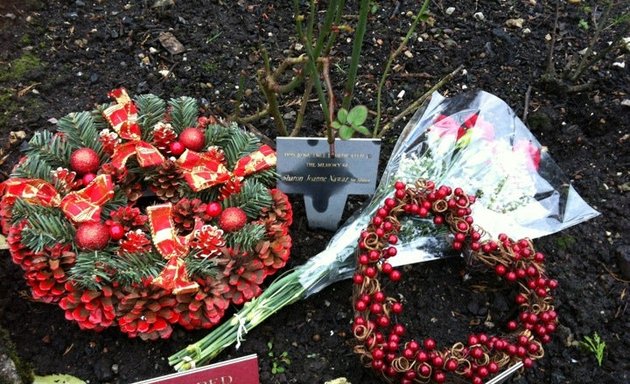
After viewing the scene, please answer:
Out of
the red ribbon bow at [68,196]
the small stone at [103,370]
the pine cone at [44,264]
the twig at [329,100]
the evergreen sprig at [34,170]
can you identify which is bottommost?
the small stone at [103,370]

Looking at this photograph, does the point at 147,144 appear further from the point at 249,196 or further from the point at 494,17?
the point at 494,17

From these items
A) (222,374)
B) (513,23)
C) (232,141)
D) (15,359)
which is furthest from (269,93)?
(513,23)

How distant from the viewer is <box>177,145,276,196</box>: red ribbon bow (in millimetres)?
1921

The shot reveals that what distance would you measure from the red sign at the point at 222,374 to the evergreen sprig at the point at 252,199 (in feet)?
1.54

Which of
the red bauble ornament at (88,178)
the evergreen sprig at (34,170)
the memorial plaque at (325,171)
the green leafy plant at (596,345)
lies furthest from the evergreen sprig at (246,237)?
the green leafy plant at (596,345)

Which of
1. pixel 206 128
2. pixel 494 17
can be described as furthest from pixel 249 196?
pixel 494 17

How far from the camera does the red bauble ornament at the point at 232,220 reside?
1.87m

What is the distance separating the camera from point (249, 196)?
6.34 ft

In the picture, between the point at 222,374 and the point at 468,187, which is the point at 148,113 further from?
the point at 468,187

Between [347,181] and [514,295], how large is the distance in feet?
2.06

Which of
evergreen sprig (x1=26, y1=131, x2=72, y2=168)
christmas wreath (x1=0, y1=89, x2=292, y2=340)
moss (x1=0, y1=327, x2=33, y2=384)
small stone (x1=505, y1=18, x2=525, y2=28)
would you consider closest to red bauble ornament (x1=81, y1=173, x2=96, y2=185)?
christmas wreath (x1=0, y1=89, x2=292, y2=340)

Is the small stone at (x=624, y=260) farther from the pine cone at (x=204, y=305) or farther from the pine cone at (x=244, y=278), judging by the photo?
the pine cone at (x=204, y=305)

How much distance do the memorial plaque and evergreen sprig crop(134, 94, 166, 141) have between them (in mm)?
411

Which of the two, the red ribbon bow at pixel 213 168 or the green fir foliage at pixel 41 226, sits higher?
the red ribbon bow at pixel 213 168
